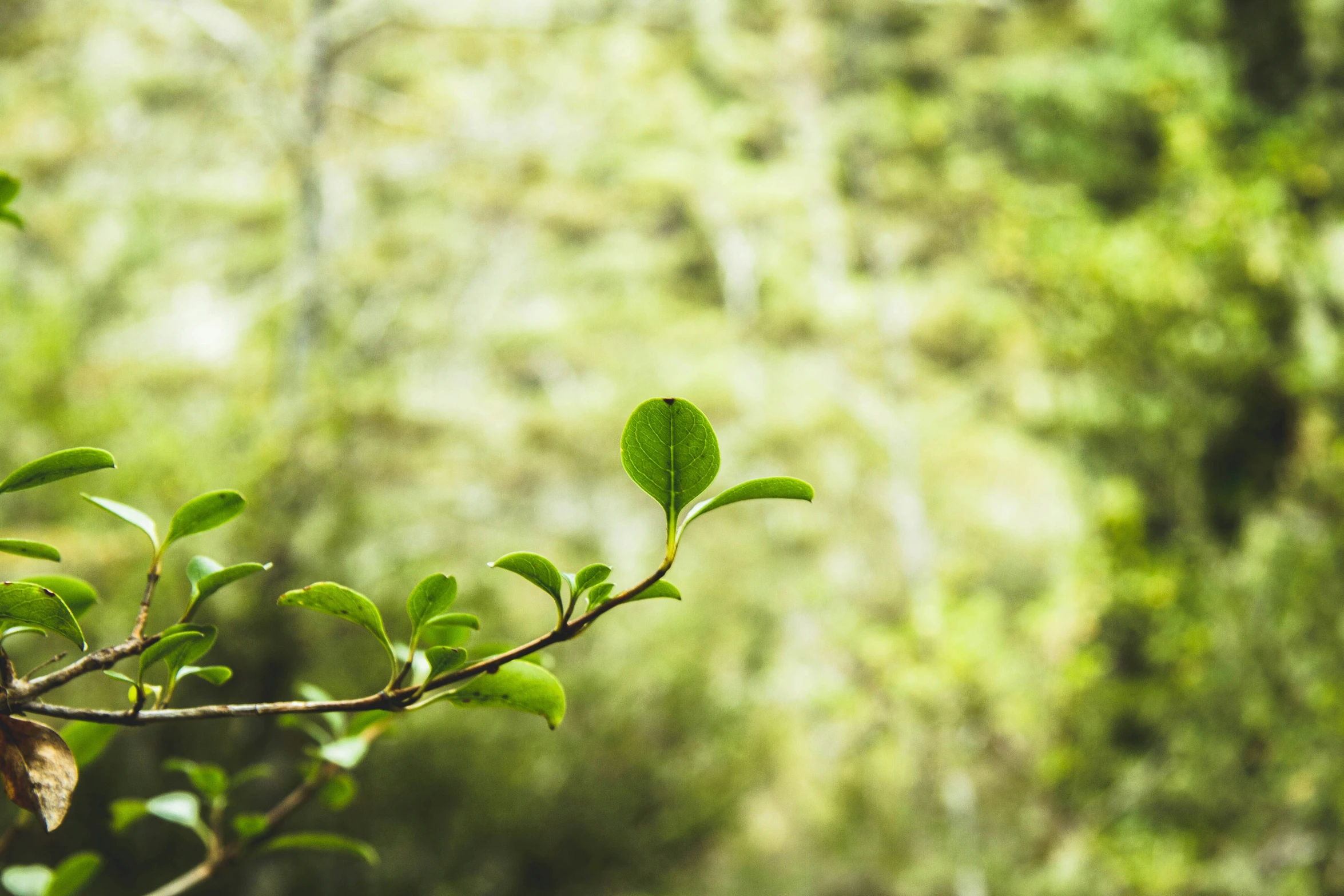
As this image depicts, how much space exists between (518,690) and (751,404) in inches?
163

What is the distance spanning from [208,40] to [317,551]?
2453 millimetres

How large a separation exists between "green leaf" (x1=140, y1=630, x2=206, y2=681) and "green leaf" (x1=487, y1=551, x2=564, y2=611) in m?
0.09

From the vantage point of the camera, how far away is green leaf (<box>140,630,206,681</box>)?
0.22 meters

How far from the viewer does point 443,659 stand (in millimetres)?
222

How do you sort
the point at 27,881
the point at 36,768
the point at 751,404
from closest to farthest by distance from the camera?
the point at 36,768, the point at 27,881, the point at 751,404

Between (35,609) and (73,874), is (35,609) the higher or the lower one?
the higher one

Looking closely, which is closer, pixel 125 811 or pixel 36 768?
pixel 36 768

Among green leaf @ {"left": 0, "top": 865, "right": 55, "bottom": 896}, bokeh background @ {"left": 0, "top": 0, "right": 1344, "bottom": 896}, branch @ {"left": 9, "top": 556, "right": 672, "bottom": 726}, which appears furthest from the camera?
bokeh background @ {"left": 0, "top": 0, "right": 1344, "bottom": 896}

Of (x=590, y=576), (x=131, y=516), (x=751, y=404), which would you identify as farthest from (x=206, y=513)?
(x=751, y=404)

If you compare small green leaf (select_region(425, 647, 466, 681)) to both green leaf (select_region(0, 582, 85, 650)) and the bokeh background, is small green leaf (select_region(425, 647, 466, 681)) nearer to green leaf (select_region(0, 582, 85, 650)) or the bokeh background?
green leaf (select_region(0, 582, 85, 650))

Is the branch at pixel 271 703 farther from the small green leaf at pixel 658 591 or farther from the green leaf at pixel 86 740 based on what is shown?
the green leaf at pixel 86 740

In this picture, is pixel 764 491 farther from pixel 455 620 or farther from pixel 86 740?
pixel 86 740

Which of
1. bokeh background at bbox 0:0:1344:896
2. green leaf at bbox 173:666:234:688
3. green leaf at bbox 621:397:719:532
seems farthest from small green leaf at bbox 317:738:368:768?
bokeh background at bbox 0:0:1344:896

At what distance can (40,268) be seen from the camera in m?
3.44
